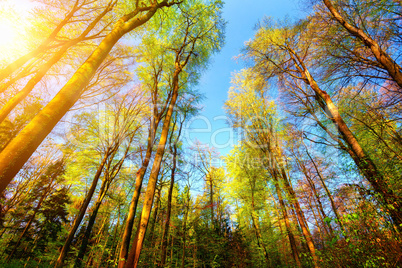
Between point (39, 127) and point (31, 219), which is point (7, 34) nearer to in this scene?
point (39, 127)

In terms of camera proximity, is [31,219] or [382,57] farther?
[31,219]

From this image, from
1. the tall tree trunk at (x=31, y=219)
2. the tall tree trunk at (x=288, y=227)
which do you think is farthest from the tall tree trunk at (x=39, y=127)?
the tall tree trunk at (x=31, y=219)

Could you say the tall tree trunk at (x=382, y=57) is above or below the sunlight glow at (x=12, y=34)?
below

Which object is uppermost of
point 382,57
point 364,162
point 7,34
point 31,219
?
point 7,34

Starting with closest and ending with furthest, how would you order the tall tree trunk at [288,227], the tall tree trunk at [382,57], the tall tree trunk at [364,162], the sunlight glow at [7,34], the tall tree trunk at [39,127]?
1. the tall tree trunk at [39,127]
2. the tall tree trunk at [364,162]
3. the tall tree trunk at [382,57]
4. the sunlight glow at [7,34]
5. the tall tree trunk at [288,227]

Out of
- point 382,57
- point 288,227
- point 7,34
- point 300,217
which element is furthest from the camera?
point 300,217

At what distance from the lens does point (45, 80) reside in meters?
7.49

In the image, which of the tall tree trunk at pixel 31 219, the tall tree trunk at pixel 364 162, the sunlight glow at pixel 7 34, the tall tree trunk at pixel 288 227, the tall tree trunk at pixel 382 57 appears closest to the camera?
the tall tree trunk at pixel 364 162

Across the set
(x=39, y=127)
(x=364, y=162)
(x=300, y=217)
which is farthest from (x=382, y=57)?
(x=39, y=127)

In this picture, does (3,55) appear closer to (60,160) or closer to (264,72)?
(60,160)

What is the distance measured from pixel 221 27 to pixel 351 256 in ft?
32.2

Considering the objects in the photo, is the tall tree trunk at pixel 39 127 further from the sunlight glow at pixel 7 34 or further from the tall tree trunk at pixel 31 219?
the tall tree trunk at pixel 31 219

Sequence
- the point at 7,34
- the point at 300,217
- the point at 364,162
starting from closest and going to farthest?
the point at 364,162
the point at 7,34
the point at 300,217

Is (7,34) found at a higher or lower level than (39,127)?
higher
